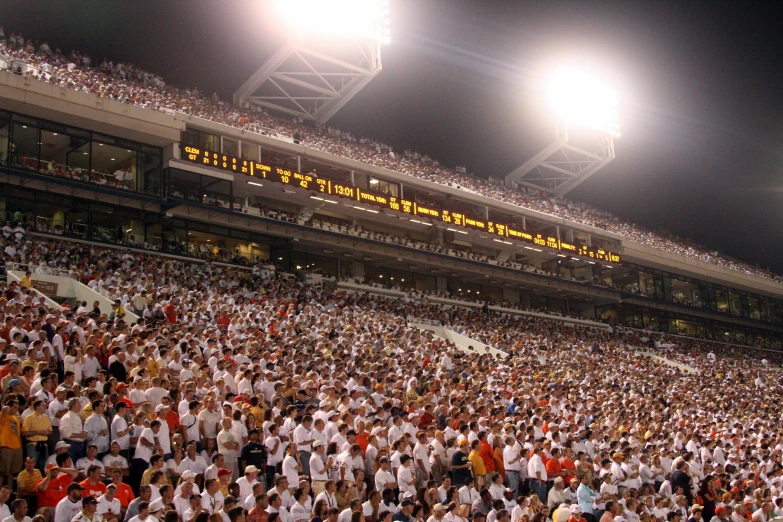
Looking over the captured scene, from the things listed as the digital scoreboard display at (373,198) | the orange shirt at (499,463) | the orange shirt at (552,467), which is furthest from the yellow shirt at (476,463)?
the digital scoreboard display at (373,198)

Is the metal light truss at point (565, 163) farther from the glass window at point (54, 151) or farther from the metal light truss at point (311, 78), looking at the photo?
the glass window at point (54, 151)

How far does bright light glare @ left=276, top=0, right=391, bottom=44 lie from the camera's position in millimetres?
42812

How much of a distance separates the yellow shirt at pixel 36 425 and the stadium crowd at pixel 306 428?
0.09ft

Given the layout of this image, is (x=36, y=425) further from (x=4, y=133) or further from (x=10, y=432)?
(x=4, y=133)

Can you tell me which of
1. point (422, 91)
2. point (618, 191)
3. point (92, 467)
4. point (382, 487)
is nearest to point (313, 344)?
point (382, 487)

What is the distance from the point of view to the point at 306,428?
1171 centimetres

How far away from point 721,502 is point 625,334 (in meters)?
34.5

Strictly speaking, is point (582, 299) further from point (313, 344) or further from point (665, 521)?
point (665, 521)

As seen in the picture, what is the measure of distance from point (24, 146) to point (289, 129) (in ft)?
55.7

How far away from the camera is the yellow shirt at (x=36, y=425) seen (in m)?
10.0

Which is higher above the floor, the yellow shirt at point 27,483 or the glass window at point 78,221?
the glass window at point 78,221

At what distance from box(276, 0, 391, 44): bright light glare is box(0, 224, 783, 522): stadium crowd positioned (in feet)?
73.4

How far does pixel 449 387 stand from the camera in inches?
728

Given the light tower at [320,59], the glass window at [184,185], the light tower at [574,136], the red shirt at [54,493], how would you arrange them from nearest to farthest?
1. the red shirt at [54,493]
2. the glass window at [184,185]
3. the light tower at [320,59]
4. the light tower at [574,136]
